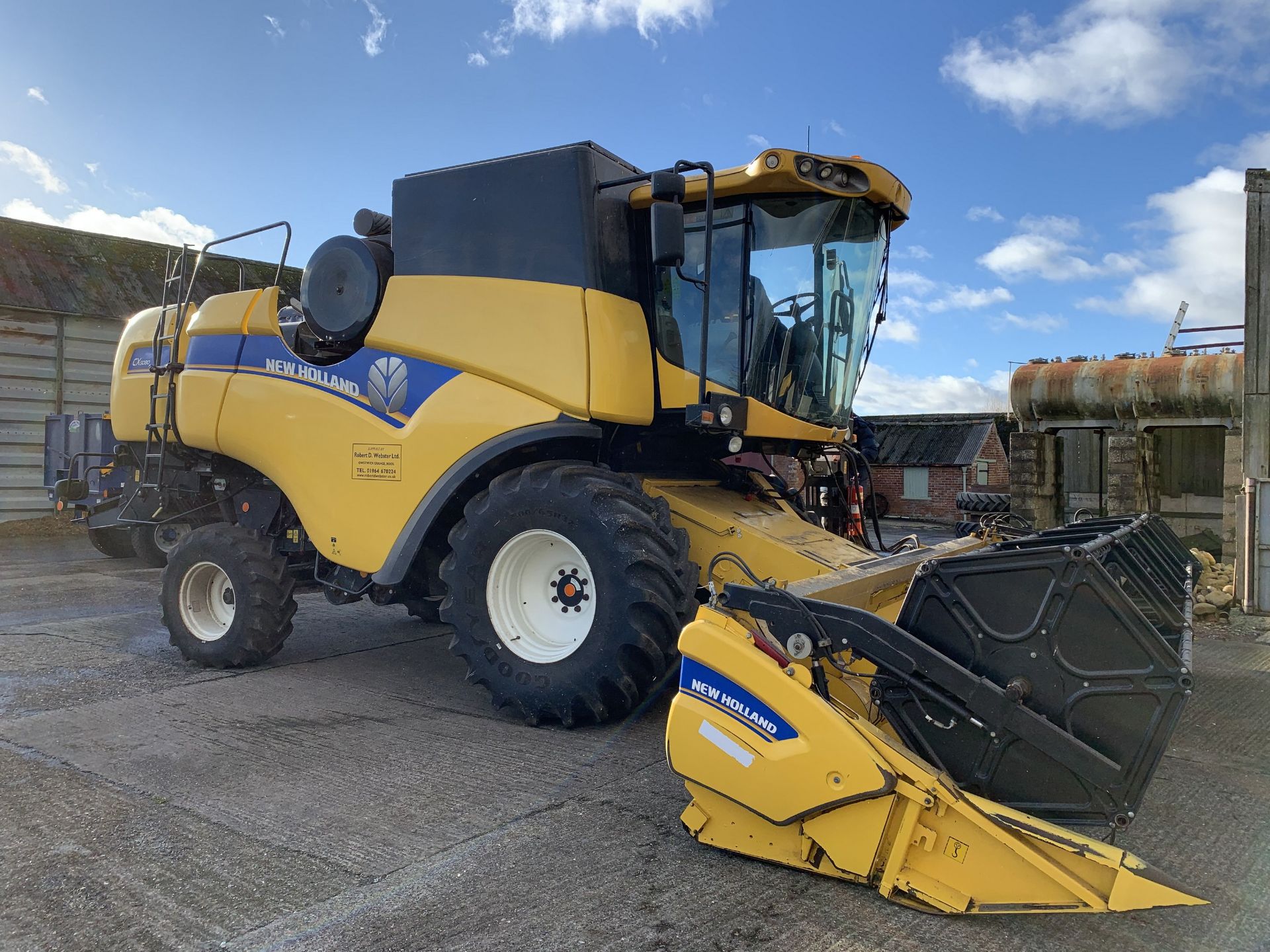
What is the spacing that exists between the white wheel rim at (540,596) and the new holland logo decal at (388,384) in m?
1.16

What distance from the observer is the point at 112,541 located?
39.4ft

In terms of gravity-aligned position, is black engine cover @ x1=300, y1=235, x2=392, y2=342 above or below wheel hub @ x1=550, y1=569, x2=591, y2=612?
above

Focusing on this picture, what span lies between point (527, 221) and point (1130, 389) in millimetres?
10436

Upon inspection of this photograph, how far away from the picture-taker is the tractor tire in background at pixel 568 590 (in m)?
4.15

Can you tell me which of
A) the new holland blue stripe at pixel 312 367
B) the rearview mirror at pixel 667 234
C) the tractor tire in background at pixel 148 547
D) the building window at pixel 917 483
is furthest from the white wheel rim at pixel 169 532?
the building window at pixel 917 483

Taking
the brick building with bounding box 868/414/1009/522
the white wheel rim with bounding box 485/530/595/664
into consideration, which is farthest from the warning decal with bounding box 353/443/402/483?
the brick building with bounding box 868/414/1009/522

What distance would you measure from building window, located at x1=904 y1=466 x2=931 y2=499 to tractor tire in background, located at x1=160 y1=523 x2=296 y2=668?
889 inches

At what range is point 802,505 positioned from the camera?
6059 millimetres

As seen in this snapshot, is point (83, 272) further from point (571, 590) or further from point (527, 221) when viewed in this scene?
point (571, 590)

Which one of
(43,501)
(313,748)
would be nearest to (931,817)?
(313,748)

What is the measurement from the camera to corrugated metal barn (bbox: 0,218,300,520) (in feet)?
48.3

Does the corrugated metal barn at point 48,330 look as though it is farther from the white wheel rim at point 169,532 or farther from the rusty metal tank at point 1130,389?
the rusty metal tank at point 1130,389

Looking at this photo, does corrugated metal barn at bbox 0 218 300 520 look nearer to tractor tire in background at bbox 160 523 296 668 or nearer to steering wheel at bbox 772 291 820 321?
tractor tire in background at bbox 160 523 296 668

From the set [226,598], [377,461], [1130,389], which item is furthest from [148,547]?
[1130,389]
